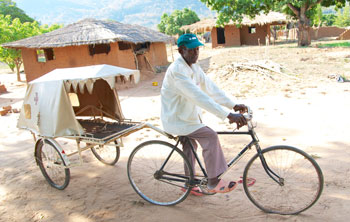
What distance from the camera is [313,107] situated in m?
6.68

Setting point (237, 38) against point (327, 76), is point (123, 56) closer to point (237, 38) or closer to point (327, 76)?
point (327, 76)

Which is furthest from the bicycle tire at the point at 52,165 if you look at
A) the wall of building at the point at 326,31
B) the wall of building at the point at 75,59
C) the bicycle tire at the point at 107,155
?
the wall of building at the point at 326,31

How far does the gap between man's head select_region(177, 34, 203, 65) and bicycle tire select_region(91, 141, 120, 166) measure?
7.11ft

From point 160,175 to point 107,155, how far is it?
192cm

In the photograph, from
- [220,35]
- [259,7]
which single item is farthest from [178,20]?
[259,7]

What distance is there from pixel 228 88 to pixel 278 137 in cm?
509

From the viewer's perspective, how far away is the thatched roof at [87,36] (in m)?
12.7

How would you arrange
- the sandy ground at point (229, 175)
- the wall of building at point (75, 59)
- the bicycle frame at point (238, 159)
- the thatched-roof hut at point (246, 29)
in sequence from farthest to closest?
1. the thatched-roof hut at point (246, 29)
2. the wall of building at point (75, 59)
3. the sandy ground at point (229, 175)
4. the bicycle frame at point (238, 159)

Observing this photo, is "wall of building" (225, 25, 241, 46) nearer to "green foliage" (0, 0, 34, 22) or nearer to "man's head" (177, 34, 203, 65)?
"man's head" (177, 34, 203, 65)

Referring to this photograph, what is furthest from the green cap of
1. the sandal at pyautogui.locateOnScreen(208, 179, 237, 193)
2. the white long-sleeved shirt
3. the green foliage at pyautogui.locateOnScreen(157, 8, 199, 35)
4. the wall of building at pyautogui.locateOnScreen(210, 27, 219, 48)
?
the green foliage at pyautogui.locateOnScreen(157, 8, 199, 35)

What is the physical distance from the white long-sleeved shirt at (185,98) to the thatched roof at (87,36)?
33.4 feet

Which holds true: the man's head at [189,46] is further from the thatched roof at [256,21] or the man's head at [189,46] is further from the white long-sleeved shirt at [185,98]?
the thatched roof at [256,21]

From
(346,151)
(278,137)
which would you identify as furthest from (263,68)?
(346,151)

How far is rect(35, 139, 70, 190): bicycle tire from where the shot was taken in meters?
3.67
